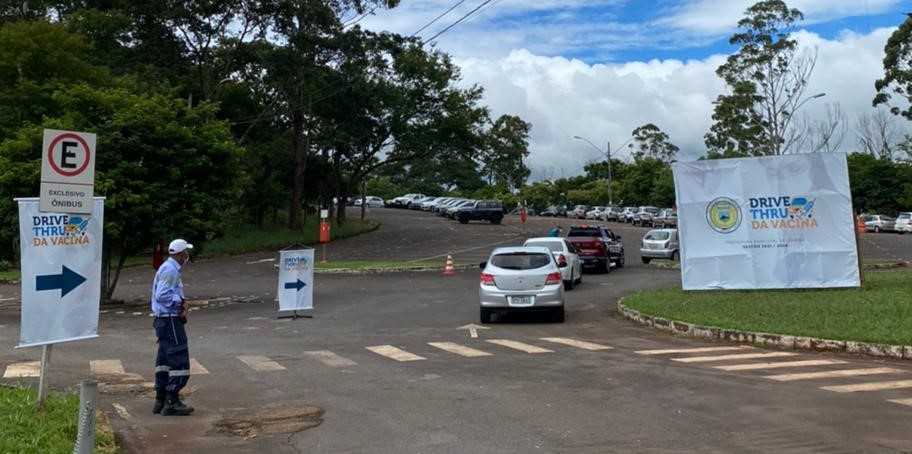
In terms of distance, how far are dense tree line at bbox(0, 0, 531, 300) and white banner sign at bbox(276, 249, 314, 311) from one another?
432 cm

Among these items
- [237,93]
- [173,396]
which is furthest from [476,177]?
[173,396]

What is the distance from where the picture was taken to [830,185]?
729 inches

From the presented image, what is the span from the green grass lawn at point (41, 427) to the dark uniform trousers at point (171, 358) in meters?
0.87

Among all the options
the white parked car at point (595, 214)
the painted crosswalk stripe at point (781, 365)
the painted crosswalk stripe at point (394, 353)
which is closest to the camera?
the painted crosswalk stripe at point (781, 365)

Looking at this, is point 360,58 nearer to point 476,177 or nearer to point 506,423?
point 506,423

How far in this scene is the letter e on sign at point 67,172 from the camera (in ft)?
25.6

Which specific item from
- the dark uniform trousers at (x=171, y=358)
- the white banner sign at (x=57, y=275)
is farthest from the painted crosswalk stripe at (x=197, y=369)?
the white banner sign at (x=57, y=275)

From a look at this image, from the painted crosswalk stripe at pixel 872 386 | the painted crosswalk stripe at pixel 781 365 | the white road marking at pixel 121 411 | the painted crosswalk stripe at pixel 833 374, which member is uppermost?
the painted crosswalk stripe at pixel 781 365

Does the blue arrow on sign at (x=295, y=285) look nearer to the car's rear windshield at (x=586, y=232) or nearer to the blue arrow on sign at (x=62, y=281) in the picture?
the blue arrow on sign at (x=62, y=281)

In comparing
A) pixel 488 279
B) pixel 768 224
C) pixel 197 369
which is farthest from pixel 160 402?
pixel 768 224

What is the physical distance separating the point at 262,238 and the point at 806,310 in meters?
36.0

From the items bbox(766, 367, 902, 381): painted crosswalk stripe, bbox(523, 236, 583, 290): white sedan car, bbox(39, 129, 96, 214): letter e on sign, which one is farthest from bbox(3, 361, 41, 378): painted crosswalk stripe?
bbox(523, 236, 583, 290): white sedan car

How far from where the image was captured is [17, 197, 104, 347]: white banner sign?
7930 mm

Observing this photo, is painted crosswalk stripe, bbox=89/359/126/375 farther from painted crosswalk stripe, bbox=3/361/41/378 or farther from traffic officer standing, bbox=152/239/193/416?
traffic officer standing, bbox=152/239/193/416
